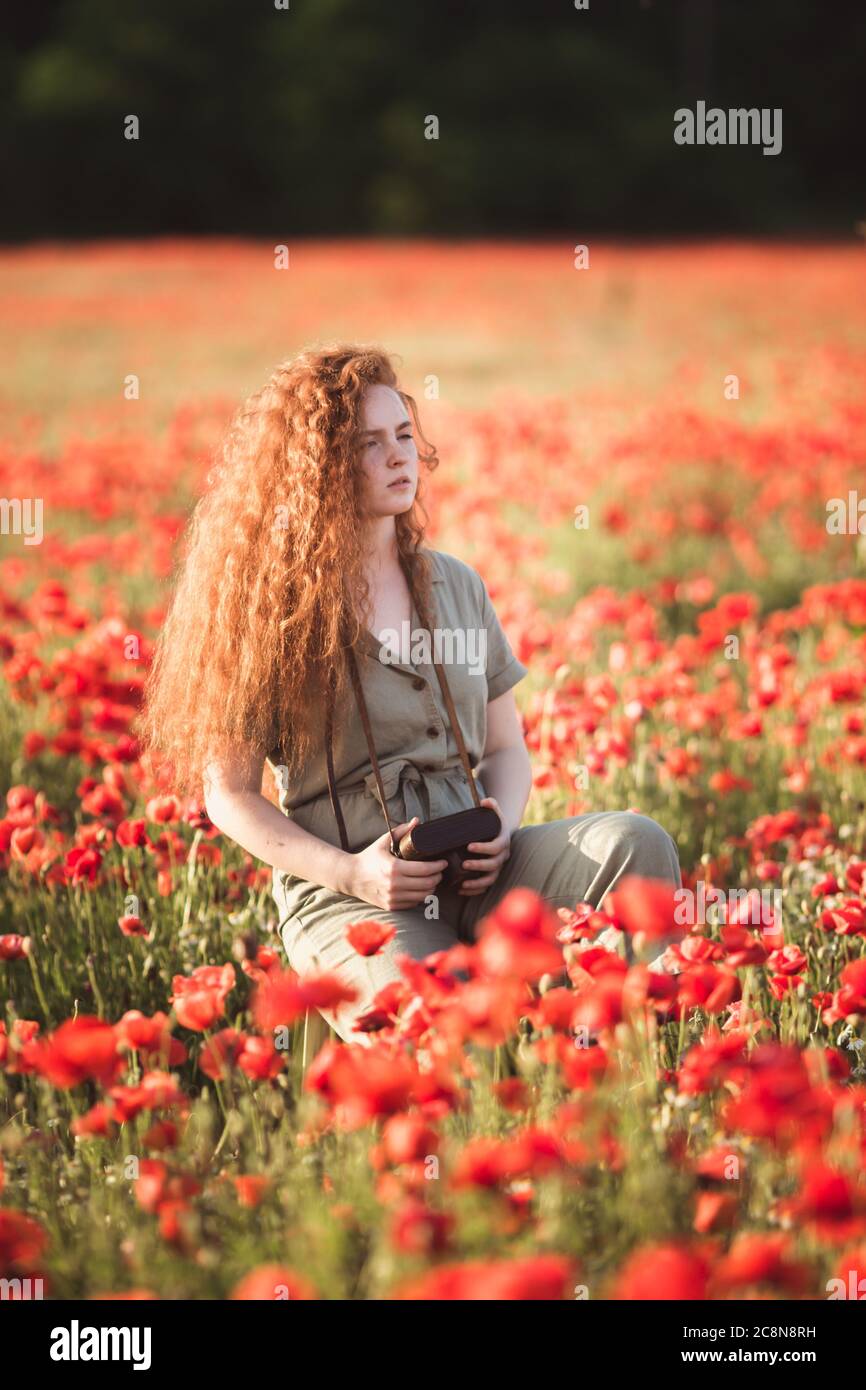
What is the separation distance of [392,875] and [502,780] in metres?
0.42

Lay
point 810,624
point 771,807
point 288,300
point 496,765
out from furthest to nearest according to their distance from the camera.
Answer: point 288,300, point 810,624, point 771,807, point 496,765

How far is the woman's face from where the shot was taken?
97.7 inches

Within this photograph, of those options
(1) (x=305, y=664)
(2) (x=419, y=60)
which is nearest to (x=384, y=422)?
(1) (x=305, y=664)

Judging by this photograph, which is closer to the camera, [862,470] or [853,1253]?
[853,1253]

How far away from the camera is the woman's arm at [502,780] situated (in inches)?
95.0

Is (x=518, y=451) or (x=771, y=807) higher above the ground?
(x=518, y=451)

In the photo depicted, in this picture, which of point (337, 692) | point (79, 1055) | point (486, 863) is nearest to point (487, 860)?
point (486, 863)

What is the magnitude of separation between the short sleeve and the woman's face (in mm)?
288

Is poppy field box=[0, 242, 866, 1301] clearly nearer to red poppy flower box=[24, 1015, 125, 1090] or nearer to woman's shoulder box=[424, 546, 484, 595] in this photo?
red poppy flower box=[24, 1015, 125, 1090]

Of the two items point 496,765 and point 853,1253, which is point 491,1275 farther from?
point 496,765

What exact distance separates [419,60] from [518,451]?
24352mm

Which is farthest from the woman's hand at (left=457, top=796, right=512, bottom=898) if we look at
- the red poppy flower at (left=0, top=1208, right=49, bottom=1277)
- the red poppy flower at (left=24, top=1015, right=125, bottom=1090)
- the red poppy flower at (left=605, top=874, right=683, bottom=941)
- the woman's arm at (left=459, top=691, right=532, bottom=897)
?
the red poppy flower at (left=0, top=1208, right=49, bottom=1277)

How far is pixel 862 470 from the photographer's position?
6.41 m

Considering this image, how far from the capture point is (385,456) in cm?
249
